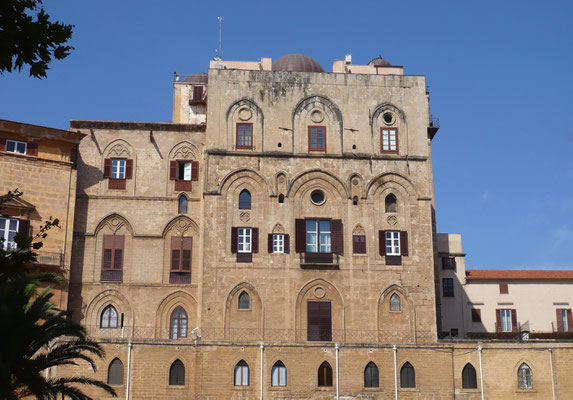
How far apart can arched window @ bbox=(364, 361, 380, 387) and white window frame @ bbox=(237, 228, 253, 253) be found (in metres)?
8.53

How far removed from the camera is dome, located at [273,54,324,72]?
50.9 m

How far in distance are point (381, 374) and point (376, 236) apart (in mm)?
7464

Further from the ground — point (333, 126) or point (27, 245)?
point (333, 126)

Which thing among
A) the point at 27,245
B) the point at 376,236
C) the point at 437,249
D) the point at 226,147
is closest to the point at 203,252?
the point at 226,147

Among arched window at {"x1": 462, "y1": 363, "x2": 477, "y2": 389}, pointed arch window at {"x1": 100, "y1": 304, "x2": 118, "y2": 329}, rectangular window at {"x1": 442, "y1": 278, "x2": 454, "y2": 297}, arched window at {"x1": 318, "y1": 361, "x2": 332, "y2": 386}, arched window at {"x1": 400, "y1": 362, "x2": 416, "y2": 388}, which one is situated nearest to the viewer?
arched window at {"x1": 318, "y1": 361, "x2": 332, "y2": 386}

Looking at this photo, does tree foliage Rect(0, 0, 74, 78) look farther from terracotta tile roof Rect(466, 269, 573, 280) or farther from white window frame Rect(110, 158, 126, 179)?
terracotta tile roof Rect(466, 269, 573, 280)

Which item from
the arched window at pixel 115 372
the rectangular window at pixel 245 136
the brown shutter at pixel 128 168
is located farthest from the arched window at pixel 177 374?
the rectangular window at pixel 245 136

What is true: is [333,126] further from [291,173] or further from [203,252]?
[203,252]

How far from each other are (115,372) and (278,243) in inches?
417

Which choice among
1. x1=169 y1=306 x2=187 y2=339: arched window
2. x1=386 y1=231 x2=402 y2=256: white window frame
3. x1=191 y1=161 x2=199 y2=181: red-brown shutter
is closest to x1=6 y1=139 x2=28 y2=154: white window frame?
x1=191 y1=161 x2=199 y2=181: red-brown shutter

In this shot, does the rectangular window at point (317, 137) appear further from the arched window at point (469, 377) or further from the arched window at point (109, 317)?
the arched window at point (109, 317)

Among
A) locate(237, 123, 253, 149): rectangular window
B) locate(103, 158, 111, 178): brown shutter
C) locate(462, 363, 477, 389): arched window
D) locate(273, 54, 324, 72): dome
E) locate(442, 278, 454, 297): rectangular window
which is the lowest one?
locate(462, 363, 477, 389): arched window

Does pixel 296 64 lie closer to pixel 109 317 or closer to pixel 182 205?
pixel 182 205

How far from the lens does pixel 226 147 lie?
43094mm
